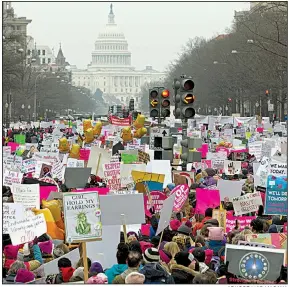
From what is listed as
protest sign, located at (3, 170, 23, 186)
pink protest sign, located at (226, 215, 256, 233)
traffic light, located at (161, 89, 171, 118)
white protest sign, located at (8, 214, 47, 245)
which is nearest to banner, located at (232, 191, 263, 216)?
pink protest sign, located at (226, 215, 256, 233)

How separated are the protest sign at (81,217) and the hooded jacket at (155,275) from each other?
3.93ft

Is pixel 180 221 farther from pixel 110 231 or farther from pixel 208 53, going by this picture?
pixel 208 53

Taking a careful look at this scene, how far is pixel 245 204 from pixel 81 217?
13.9ft

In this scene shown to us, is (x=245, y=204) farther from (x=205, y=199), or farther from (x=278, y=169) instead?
(x=278, y=169)

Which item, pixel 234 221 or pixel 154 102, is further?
pixel 154 102

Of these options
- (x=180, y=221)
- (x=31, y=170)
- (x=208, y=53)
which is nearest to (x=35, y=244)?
(x=180, y=221)

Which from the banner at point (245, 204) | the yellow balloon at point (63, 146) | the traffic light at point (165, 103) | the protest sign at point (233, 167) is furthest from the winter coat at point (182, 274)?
the yellow balloon at point (63, 146)

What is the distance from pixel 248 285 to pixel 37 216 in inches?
138

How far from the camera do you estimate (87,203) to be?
455 inches

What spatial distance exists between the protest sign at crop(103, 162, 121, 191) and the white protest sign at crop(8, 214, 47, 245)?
242 inches

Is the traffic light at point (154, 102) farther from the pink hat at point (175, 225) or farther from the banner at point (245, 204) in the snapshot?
the pink hat at point (175, 225)

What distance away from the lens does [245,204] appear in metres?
15.2

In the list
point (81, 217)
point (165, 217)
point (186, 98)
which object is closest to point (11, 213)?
point (81, 217)

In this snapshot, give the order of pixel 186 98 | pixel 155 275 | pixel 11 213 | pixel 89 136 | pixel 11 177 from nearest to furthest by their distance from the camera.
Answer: pixel 155 275 → pixel 11 213 → pixel 11 177 → pixel 186 98 → pixel 89 136
